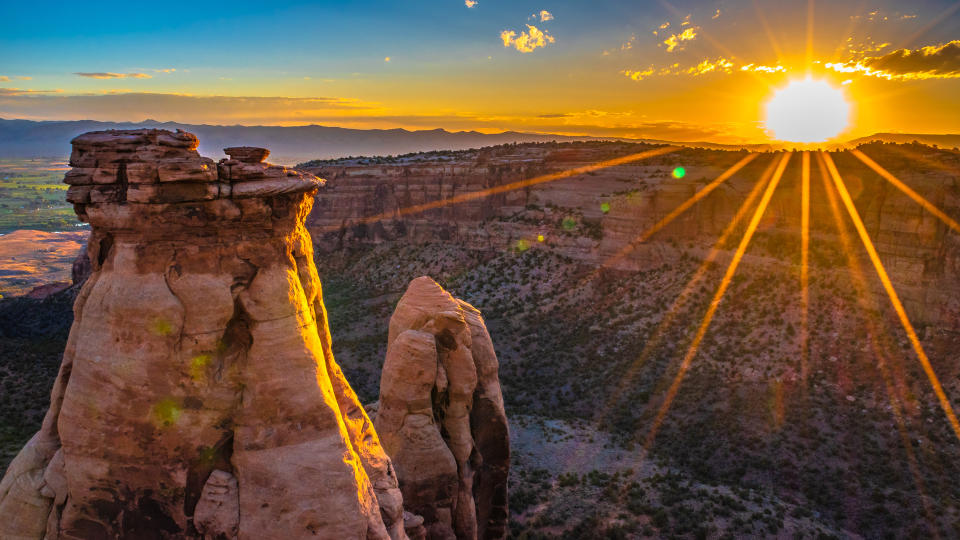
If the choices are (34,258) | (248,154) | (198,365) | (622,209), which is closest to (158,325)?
(198,365)

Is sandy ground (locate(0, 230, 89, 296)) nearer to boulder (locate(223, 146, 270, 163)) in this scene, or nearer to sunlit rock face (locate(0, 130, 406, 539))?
sunlit rock face (locate(0, 130, 406, 539))

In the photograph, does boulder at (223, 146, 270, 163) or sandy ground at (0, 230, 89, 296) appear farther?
sandy ground at (0, 230, 89, 296)

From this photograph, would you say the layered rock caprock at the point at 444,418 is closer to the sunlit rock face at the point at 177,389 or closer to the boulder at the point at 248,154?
the sunlit rock face at the point at 177,389

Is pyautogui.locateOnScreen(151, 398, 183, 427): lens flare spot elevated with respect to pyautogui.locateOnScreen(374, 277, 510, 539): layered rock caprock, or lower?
elevated

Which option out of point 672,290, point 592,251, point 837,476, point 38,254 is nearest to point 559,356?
point 672,290

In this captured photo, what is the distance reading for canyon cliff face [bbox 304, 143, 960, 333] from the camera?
1389 inches

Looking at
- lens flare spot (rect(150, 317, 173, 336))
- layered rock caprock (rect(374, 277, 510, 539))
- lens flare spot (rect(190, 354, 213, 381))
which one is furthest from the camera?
layered rock caprock (rect(374, 277, 510, 539))

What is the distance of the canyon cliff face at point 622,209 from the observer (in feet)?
116

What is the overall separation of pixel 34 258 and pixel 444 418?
13792 centimetres

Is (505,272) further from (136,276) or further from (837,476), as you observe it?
(136,276)

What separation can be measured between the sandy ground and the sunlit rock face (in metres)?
93.9

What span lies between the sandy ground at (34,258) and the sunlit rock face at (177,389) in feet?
308

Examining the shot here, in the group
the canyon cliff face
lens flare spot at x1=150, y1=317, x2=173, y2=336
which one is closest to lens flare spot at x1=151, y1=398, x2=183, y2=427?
lens flare spot at x1=150, y1=317, x2=173, y2=336

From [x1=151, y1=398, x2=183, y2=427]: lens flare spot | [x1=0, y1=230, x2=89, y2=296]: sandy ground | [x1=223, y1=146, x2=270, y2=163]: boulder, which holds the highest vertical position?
[x1=223, y1=146, x2=270, y2=163]: boulder
